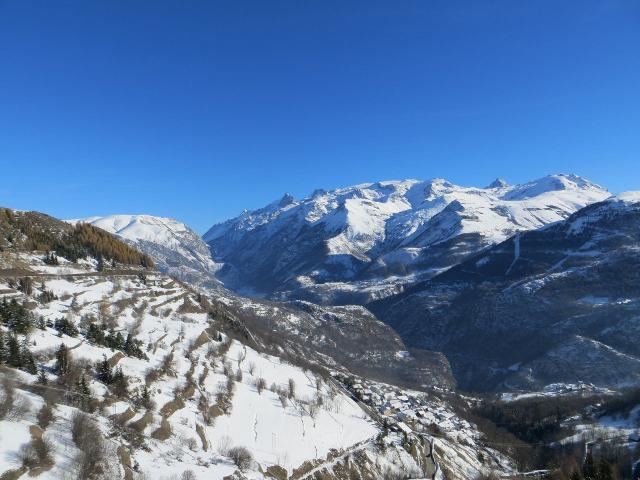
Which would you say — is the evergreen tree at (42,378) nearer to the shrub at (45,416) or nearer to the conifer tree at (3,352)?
the conifer tree at (3,352)

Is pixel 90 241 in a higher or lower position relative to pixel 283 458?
higher

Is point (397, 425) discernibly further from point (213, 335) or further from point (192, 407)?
point (192, 407)

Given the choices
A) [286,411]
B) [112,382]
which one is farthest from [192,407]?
[286,411]

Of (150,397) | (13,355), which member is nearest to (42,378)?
(13,355)

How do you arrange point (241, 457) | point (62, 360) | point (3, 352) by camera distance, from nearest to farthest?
1. point (3, 352)
2. point (62, 360)
3. point (241, 457)

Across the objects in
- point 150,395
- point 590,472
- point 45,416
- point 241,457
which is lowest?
point 590,472

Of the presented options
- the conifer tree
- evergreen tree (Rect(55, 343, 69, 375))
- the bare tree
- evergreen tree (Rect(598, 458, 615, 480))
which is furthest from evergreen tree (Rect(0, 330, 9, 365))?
evergreen tree (Rect(598, 458, 615, 480))

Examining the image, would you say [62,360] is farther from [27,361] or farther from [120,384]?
[120,384]

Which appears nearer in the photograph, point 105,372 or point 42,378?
point 42,378

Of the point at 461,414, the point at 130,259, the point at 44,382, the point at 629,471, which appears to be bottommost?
the point at 629,471
